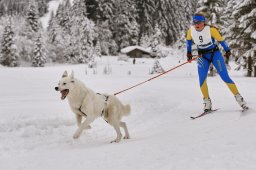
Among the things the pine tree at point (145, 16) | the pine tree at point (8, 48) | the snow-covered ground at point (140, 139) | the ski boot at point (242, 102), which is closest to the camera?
the snow-covered ground at point (140, 139)

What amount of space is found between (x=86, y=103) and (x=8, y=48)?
157ft

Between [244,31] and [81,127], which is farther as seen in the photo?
[244,31]

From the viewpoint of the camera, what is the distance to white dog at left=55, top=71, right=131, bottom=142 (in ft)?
20.2

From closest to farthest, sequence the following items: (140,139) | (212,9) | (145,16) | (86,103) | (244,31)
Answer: (140,139)
(86,103)
(244,31)
(212,9)
(145,16)

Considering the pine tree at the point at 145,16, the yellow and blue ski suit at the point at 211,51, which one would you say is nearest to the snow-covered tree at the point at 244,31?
the yellow and blue ski suit at the point at 211,51

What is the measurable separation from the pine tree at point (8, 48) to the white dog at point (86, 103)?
4736 cm

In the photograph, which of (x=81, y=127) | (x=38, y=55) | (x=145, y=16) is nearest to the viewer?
(x=81, y=127)

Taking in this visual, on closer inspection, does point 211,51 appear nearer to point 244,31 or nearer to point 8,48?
point 244,31

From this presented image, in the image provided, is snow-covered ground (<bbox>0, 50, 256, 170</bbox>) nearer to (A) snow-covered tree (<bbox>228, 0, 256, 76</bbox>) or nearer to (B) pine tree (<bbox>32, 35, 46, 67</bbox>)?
(A) snow-covered tree (<bbox>228, 0, 256, 76</bbox>)

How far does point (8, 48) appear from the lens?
49938 mm

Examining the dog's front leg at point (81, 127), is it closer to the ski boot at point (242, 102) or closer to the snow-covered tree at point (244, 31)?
the ski boot at point (242, 102)

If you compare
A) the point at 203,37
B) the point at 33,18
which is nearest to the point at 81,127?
the point at 203,37

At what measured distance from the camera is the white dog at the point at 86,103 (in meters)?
6.16

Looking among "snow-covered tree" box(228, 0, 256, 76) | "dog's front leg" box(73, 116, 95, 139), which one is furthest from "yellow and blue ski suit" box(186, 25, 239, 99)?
"snow-covered tree" box(228, 0, 256, 76)
